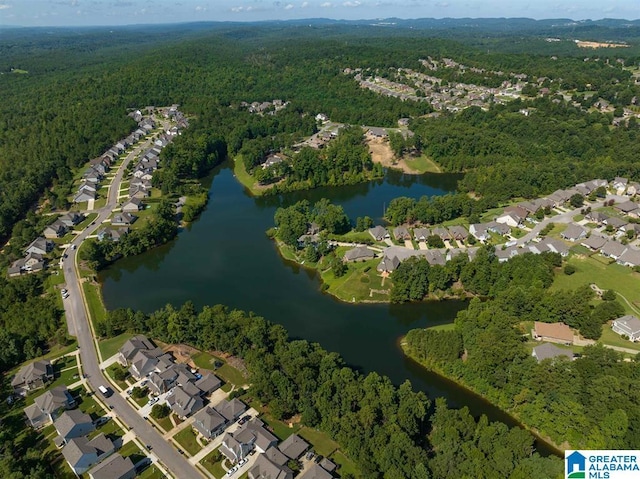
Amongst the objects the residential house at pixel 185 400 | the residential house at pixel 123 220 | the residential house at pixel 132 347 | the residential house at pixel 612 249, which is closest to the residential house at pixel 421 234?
the residential house at pixel 612 249

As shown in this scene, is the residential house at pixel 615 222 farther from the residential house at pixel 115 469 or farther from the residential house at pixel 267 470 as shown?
the residential house at pixel 115 469

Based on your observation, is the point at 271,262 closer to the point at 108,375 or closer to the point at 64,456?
the point at 108,375

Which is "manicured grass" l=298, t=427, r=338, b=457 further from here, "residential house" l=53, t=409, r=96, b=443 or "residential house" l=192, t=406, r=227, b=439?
"residential house" l=53, t=409, r=96, b=443

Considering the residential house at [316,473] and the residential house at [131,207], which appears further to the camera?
the residential house at [131,207]

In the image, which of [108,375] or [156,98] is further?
[156,98]

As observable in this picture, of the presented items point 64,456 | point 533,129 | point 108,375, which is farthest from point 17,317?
point 533,129

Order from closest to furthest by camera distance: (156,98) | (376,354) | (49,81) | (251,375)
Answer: (251,375) < (376,354) < (156,98) < (49,81)
